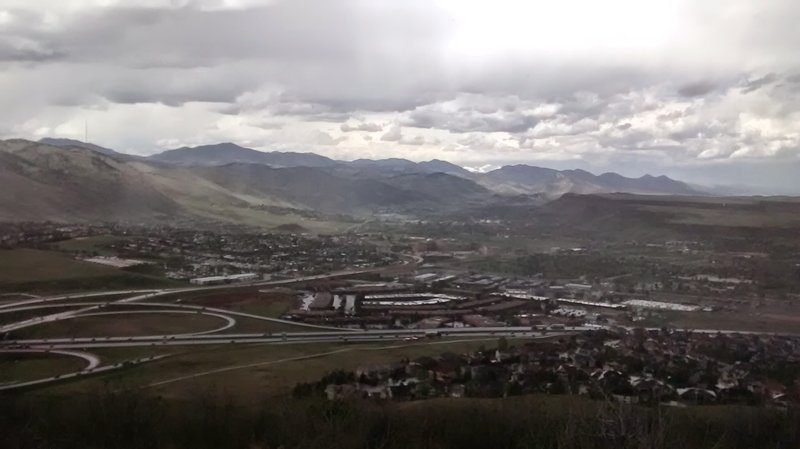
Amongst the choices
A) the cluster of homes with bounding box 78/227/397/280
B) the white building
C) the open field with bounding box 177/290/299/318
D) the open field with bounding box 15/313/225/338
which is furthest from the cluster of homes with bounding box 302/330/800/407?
the cluster of homes with bounding box 78/227/397/280

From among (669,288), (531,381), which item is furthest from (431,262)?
(531,381)

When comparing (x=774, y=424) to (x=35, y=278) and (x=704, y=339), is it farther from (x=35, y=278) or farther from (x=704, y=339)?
(x=35, y=278)

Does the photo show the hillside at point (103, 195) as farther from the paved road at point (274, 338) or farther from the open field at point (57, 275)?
the paved road at point (274, 338)

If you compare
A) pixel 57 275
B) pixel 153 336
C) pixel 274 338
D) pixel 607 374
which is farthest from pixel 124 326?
pixel 607 374

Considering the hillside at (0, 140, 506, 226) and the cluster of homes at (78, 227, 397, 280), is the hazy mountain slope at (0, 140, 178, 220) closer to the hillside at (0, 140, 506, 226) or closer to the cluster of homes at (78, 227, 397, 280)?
the hillside at (0, 140, 506, 226)

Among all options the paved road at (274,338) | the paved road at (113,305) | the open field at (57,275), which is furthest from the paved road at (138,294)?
the paved road at (274,338)
